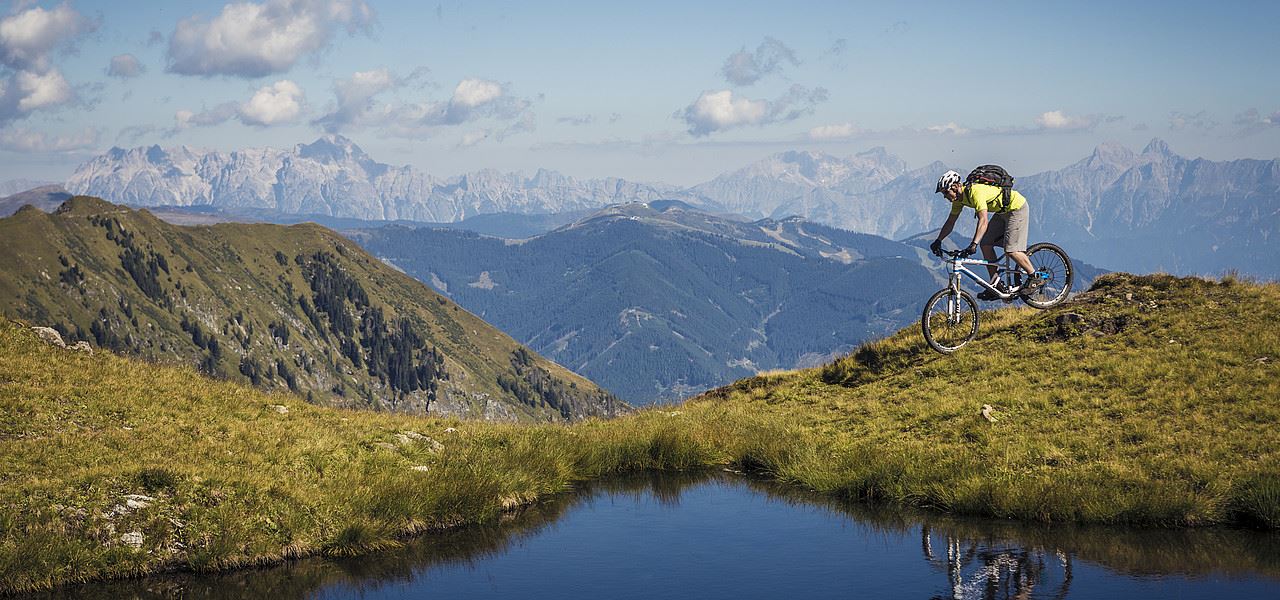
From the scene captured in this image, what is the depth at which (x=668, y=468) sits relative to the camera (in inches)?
934

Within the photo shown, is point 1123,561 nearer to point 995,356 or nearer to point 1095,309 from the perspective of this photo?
point 995,356

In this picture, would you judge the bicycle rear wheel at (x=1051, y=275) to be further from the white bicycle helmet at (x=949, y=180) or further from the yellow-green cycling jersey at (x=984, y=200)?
the white bicycle helmet at (x=949, y=180)

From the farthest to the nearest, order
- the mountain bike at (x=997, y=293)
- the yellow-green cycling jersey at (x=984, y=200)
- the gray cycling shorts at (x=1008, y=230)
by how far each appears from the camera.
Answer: the mountain bike at (x=997, y=293)
the gray cycling shorts at (x=1008, y=230)
the yellow-green cycling jersey at (x=984, y=200)

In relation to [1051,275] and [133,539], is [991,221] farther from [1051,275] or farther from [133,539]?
[133,539]

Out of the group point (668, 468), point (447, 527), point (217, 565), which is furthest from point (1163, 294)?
point (217, 565)

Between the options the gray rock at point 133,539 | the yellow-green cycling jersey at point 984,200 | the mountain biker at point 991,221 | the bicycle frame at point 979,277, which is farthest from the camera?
the bicycle frame at point 979,277

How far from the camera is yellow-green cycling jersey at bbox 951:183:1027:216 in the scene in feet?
84.2

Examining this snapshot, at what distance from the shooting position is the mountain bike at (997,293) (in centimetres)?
2766

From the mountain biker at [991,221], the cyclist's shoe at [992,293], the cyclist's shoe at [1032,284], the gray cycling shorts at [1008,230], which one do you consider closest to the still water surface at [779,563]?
the mountain biker at [991,221]

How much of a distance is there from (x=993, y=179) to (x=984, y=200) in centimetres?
99

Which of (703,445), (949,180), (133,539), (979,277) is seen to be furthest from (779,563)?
(979,277)

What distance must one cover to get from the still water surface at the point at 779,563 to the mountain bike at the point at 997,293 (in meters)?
10.9

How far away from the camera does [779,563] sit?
611 inches

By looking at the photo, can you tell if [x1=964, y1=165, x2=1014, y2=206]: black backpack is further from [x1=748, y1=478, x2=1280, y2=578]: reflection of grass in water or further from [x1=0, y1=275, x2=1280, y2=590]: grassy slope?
[x1=748, y1=478, x2=1280, y2=578]: reflection of grass in water
